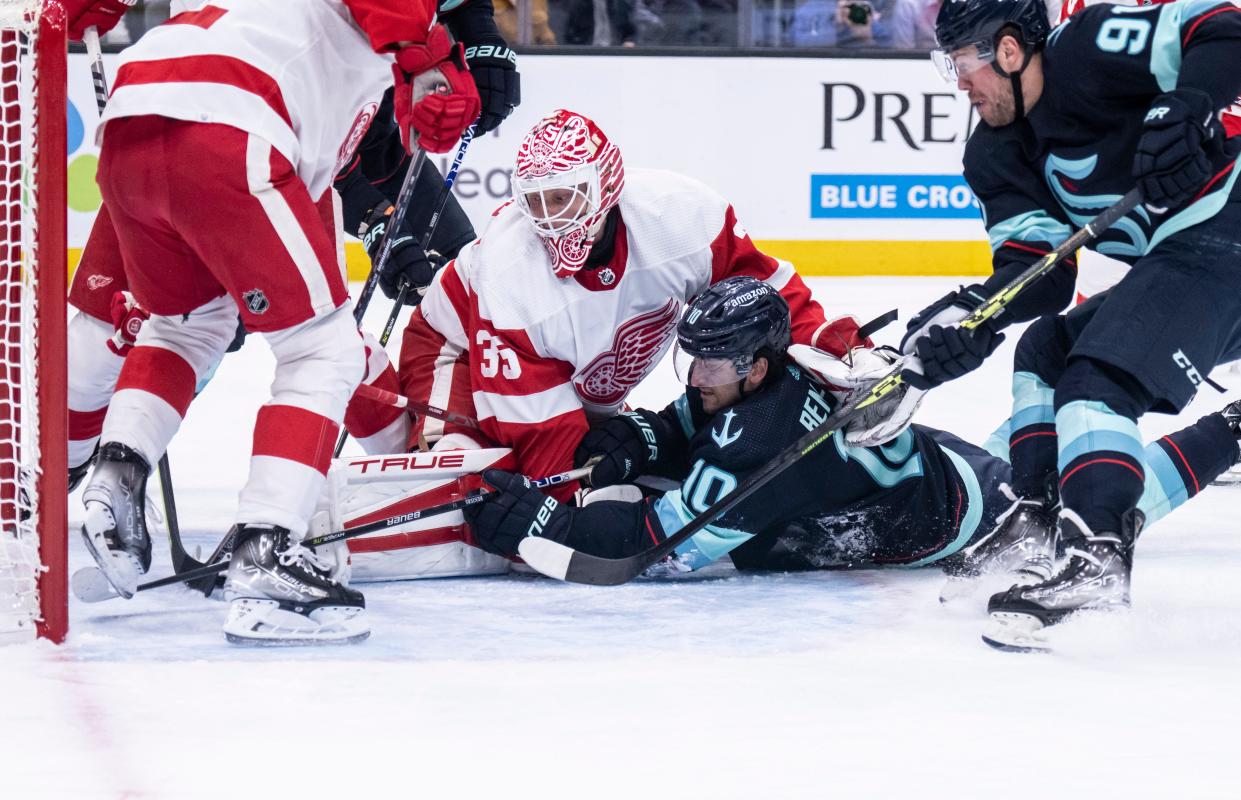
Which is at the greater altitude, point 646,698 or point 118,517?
point 118,517

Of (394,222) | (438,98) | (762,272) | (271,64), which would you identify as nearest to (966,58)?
(762,272)

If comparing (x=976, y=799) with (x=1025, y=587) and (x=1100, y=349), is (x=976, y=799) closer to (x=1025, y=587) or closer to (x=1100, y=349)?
(x=1025, y=587)

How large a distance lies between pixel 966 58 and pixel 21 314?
4.57 ft

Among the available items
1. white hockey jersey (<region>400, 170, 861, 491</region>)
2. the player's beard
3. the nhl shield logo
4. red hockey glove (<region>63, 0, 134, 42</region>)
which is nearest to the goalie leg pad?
white hockey jersey (<region>400, 170, 861, 491</region>)

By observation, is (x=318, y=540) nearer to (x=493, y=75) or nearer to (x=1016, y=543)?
(x=493, y=75)

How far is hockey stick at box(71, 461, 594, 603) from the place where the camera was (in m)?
2.18

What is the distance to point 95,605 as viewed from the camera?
2348 millimetres

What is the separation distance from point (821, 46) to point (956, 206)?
0.94 metres

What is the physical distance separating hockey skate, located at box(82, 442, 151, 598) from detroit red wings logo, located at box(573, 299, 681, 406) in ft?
2.85

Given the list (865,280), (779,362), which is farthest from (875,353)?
(865,280)

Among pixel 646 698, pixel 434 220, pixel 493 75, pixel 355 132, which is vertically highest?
pixel 493 75

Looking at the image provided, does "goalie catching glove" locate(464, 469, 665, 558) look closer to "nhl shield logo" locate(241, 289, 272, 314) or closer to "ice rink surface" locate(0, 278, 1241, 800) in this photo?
"ice rink surface" locate(0, 278, 1241, 800)

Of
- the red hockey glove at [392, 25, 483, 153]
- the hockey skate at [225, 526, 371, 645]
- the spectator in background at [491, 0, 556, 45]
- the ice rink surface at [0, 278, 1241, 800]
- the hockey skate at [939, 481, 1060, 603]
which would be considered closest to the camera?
the ice rink surface at [0, 278, 1241, 800]

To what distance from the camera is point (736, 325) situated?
2.48 m
